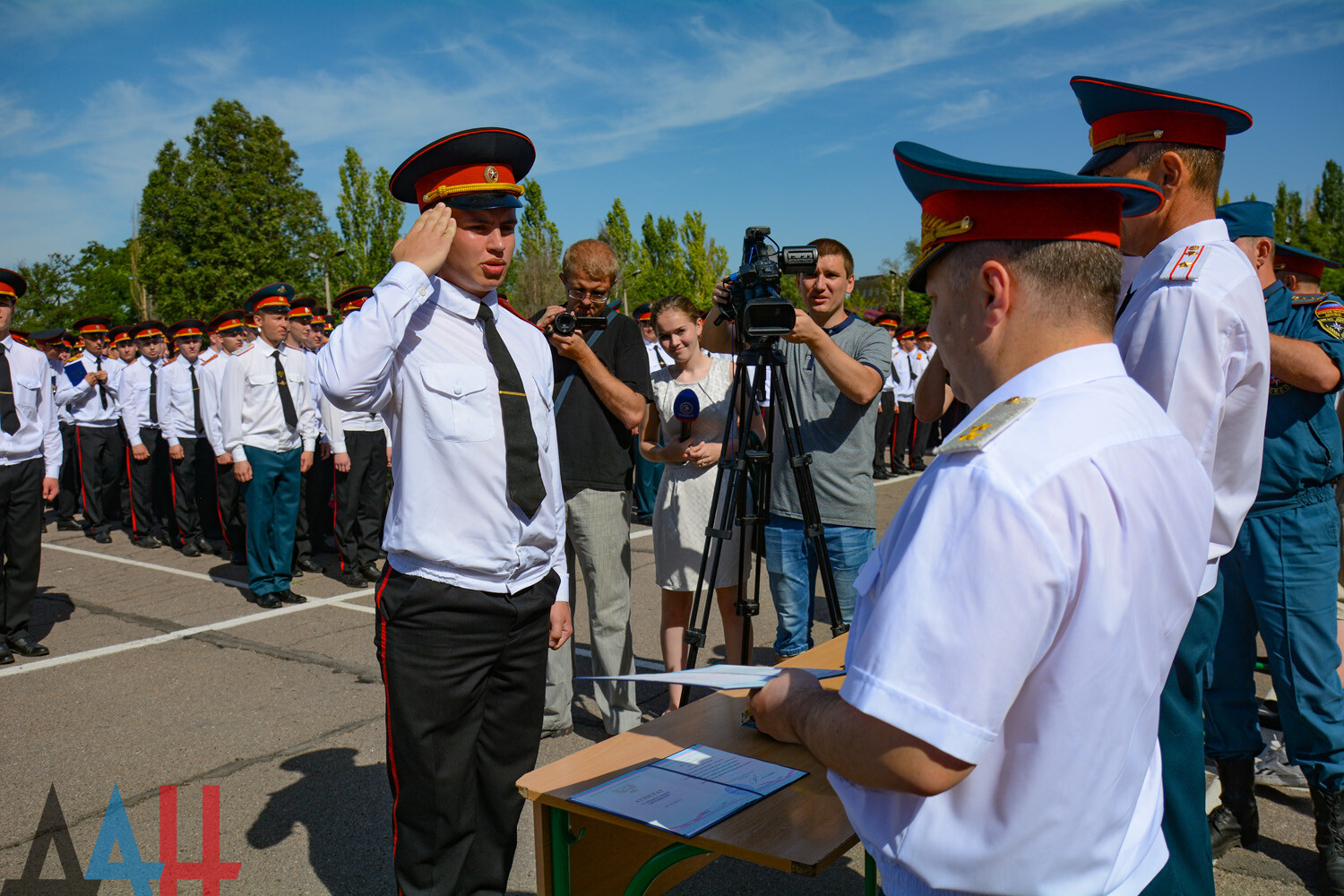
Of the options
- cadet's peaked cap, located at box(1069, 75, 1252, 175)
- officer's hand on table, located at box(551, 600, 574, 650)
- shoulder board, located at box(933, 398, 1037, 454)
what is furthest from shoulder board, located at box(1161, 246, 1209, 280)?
officer's hand on table, located at box(551, 600, 574, 650)

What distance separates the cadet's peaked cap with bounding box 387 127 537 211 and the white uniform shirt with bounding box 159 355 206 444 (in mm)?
8165

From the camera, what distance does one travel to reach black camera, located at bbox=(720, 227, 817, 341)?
3.44 meters

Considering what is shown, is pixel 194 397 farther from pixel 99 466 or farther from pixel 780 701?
pixel 780 701

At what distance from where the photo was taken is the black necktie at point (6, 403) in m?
5.80

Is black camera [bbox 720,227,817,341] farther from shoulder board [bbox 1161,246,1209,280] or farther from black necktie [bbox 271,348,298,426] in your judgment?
black necktie [bbox 271,348,298,426]

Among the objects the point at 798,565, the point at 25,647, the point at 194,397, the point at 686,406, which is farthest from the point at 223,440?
the point at 798,565

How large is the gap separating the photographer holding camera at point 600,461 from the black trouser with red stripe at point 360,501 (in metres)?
4.25

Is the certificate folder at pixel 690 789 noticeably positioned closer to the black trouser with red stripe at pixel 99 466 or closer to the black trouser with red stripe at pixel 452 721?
the black trouser with red stripe at pixel 452 721

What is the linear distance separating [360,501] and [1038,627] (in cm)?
784

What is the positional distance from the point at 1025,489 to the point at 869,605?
0.28 m

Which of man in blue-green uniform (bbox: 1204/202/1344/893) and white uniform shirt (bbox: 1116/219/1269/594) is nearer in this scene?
white uniform shirt (bbox: 1116/219/1269/594)

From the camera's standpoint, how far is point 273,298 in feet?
25.5

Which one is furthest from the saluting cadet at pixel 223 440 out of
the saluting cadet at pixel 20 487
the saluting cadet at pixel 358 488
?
the saluting cadet at pixel 20 487

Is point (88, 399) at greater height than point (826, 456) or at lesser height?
greater
